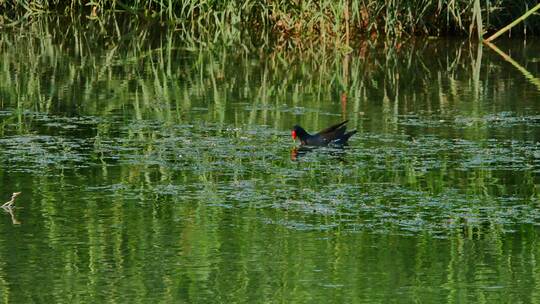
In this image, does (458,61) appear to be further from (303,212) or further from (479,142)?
(303,212)

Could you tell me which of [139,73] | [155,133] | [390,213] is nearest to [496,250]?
[390,213]

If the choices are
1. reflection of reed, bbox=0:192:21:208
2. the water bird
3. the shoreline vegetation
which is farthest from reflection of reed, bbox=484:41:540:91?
reflection of reed, bbox=0:192:21:208

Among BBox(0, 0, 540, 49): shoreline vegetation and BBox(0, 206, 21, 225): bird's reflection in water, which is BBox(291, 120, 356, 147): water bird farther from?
BBox(0, 0, 540, 49): shoreline vegetation

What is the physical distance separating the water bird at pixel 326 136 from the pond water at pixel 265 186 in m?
0.07

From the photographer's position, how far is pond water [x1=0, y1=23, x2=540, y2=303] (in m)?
6.23

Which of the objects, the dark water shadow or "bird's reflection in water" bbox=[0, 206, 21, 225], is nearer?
"bird's reflection in water" bbox=[0, 206, 21, 225]

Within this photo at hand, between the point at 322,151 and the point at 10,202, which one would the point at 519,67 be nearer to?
the point at 322,151

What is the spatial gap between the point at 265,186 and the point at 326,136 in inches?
57.8

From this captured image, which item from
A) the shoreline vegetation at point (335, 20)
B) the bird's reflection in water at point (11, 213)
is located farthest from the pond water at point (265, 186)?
the shoreline vegetation at point (335, 20)

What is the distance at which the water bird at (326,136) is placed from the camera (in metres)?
9.53

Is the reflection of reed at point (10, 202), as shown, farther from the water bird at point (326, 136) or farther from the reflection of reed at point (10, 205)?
the water bird at point (326, 136)

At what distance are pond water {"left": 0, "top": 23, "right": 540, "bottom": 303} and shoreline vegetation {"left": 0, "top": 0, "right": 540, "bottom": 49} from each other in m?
1.96

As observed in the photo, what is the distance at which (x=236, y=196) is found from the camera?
311 inches

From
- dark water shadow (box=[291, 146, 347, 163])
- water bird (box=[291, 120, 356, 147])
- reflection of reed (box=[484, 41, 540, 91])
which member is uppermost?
reflection of reed (box=[484, 41, 540, 91])
